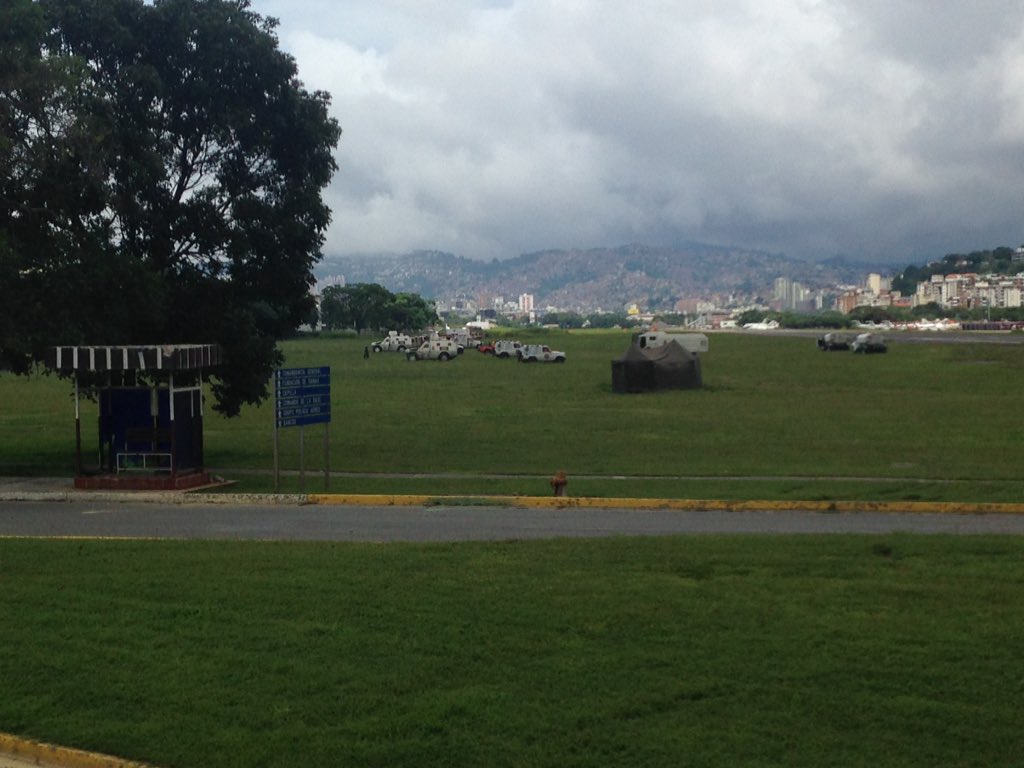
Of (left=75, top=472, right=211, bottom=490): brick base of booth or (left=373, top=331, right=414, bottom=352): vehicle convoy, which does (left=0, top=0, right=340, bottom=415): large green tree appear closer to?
(left=75, top=472, right=211, bottom=490): brick base of booth

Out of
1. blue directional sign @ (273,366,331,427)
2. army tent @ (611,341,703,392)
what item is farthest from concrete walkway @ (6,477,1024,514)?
army tent @ (611,341,703,392)

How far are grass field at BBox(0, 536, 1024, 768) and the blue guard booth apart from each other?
35.6 feet

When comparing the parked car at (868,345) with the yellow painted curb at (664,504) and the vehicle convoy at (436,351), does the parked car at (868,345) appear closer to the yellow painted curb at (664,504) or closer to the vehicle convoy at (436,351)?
the vehicle convoy at (436,351)

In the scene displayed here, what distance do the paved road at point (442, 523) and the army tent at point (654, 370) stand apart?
31.8m

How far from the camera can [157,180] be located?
25.1 metres

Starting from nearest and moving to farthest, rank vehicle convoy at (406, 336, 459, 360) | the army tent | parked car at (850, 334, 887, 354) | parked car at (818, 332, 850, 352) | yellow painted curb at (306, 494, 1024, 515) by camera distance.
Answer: yellow painted curb at (306, 494, 1024, 515)
the army tent
parked car at (850, 334, 887, 354)
parked car at (818, 332, 850, 352)
vehicle convoy at (406, 336, 459, 360)

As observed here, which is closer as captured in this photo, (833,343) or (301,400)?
(301,400)

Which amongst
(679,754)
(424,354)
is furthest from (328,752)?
(424,354)

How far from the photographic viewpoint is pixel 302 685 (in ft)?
24.9

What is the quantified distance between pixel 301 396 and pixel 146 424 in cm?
315

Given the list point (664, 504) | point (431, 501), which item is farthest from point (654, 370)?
point (664, 504)

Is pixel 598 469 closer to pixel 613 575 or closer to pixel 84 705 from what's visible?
pixel 613 575

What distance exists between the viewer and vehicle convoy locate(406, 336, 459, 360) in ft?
301

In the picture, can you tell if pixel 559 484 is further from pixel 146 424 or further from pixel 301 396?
pixel 146 424
